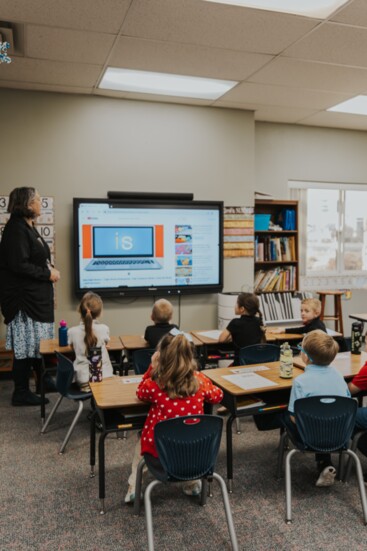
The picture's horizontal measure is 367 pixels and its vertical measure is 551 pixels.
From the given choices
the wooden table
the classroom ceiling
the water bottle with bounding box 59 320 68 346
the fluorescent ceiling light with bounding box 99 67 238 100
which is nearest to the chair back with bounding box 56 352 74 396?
the wooden table

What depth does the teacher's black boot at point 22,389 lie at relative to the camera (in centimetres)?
414

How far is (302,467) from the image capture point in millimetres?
3025

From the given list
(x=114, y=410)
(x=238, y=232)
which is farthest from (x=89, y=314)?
(x=238, y=232)

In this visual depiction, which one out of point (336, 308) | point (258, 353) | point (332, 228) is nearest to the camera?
point (258, 353)

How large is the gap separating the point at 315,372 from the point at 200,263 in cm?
298

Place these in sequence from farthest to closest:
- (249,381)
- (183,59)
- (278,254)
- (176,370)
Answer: (278,254) < (183,59) < (249,381) < (176,370)

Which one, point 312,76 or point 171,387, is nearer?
point 171,387

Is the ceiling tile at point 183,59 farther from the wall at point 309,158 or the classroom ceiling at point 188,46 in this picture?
the wall at point 309,158

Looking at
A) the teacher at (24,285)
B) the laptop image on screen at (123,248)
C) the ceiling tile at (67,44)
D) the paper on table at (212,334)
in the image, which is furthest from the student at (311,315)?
the ceiling tile at (67,44)

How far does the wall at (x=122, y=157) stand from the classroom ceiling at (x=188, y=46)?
21 centimetres

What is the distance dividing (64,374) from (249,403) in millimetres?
1245

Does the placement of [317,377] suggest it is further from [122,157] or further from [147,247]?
[122,157]

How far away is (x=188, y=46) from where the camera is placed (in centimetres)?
375

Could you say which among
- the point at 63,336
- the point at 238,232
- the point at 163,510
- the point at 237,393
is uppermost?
the point at 238,232
